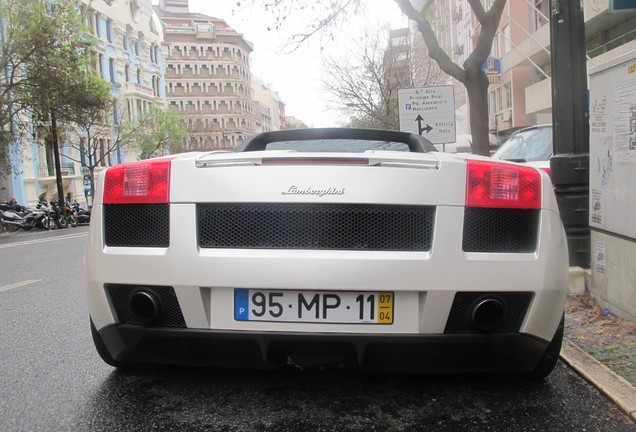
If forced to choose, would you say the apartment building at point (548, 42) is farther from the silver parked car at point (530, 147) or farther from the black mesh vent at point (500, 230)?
the black mesh vent at point (500, 230)

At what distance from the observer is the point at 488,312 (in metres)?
2.21

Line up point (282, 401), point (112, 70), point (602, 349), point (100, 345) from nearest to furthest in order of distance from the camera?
point (282, 401) < point (100, 345) < point (602, 349) < point (112, 70)

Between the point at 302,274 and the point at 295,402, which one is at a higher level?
the point at 302,274

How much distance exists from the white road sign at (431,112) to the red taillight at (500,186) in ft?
36.0

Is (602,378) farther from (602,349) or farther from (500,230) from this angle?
(500,230)

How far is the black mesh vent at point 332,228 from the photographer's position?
7.32 feet

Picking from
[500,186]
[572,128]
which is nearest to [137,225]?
[500,186]

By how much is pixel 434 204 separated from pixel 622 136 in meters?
2.34

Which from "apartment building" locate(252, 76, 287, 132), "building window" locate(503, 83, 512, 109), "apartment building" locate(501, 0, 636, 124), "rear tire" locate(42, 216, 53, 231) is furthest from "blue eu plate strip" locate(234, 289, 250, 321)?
"apartment building" locate(252, 76, 287, 132)

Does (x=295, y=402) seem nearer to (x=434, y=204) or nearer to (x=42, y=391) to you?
(x=434, y=204)

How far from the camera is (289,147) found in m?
3.48

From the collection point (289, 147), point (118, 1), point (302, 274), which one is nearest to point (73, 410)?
point (302, 274)

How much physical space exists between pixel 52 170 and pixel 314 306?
4228cm

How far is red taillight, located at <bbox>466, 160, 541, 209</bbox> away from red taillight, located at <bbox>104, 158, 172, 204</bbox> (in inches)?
50.0
